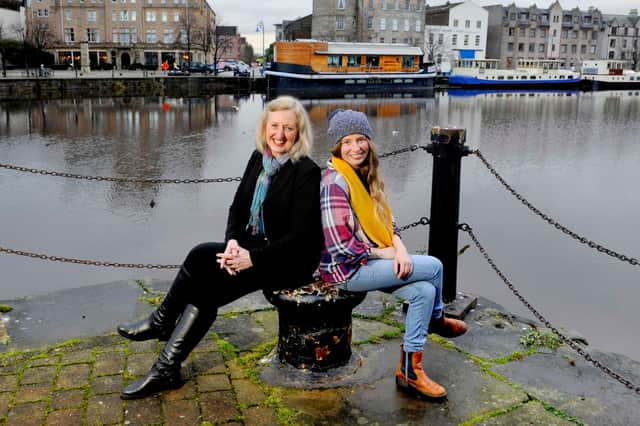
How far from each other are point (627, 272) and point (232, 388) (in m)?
5.65

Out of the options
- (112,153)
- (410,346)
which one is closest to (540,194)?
(410,346)

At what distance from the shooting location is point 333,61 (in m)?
47.8

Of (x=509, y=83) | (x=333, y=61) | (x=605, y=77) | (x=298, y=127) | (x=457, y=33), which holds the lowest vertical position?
(x=298, y=127)

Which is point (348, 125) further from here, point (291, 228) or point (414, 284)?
point (414, 284)

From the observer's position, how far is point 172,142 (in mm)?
17922

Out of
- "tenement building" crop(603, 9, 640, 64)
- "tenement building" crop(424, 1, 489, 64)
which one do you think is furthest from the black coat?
"tenement building" crop(603, 9, 640, 64)

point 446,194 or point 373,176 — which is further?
point 446,194

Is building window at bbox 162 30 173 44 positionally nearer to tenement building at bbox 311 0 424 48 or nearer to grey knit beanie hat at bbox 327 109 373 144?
tenement building at bbox 311 0 424 48

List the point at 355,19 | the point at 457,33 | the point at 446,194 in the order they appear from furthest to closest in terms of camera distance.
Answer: the point at 457,33 < the point at 355,19 < the point at 446,194

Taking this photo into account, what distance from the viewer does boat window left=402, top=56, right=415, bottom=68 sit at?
51.2 m

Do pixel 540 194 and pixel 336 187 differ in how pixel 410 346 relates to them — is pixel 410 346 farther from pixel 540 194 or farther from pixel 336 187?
pixel 540 194

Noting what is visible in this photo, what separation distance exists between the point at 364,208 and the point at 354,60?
1849 inches

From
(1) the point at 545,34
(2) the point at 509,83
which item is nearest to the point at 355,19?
(2) the point at 509,83

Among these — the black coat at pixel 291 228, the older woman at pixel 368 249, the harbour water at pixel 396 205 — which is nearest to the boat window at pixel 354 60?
the harbour water at pixel 396 205
